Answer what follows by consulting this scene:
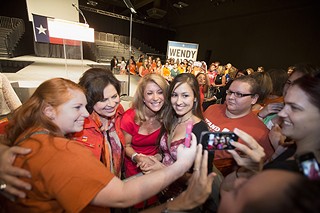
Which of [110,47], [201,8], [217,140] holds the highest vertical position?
[201,8]

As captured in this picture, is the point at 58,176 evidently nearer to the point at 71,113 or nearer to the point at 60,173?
the point at 60,173

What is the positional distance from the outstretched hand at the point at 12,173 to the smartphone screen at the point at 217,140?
100 centimetres

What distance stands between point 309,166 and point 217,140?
47 centimetres

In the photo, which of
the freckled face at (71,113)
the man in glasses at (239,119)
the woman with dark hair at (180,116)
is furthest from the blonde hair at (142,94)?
the freckled face at (71,113)

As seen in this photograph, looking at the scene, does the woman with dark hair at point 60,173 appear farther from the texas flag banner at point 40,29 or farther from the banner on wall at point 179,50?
the texas flag banner at point 40,29

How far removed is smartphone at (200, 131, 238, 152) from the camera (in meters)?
1.07

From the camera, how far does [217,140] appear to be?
1.09 m

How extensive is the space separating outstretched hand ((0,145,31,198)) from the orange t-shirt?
0.07 feet

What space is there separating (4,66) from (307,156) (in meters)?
10.1

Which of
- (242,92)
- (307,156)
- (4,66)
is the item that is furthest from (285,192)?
(4,66)

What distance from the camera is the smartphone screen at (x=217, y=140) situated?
1071 millimetres

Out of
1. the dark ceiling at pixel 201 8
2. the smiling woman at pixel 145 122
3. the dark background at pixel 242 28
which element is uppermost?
the dark ceiling at pixel 201 8

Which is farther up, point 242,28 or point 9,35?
point 242,28

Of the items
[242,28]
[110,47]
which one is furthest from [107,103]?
[110,47]
